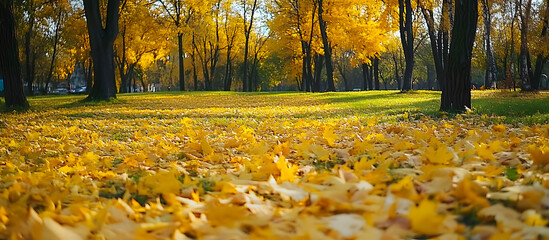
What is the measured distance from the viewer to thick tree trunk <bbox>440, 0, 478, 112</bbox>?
848 cm

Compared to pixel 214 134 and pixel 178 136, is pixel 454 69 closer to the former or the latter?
pixel 214 134

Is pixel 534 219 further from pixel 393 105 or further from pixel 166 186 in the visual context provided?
pixel 393 105

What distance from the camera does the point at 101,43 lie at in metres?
16.5

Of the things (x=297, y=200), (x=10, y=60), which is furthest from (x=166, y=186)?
(x=10, y=60)

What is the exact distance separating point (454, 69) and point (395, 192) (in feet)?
25.4

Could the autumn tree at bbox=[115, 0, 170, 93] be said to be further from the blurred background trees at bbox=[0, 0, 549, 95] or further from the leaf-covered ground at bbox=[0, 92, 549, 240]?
the leaf-covered ground at bbox=[0, 92, 549, 240]

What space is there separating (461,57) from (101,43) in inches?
519

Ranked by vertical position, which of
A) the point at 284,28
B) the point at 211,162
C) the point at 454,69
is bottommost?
the point at 211,162

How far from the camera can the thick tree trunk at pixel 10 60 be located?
11895 millimetres

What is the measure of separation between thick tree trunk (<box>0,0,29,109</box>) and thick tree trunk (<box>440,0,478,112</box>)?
11.6 metres

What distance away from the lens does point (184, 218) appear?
1.68 meters

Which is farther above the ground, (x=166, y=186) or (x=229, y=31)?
(x=229, y=31)

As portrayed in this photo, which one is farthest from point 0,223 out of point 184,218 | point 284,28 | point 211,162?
point 284,28

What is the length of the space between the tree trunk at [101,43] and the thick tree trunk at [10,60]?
3941 millimetres
